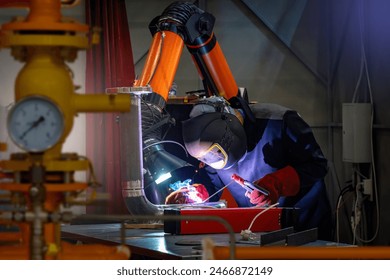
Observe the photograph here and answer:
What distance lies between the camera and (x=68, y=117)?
79.0 inches

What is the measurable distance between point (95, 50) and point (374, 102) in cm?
167

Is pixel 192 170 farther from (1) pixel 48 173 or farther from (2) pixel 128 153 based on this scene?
(1) pixel 48 173

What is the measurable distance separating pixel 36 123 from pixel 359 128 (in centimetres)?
360

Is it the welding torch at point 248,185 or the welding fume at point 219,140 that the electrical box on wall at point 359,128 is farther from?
the welding torch at point 248,185

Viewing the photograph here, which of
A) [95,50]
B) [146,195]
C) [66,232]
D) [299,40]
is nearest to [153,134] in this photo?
[146,195]

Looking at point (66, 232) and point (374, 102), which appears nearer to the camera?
point (66, 232)

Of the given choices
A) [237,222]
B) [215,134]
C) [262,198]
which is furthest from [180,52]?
[237,222]

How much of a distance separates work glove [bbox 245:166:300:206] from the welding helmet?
0.16 metres

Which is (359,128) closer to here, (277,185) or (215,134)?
(277,185)

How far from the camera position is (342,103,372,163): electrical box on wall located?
5.27 m

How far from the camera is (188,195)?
402 centimetres

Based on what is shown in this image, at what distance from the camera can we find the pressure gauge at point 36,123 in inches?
Answer: 77.0

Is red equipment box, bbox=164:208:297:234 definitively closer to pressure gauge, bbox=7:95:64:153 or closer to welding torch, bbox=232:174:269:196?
welding torch, bbox=232:174:269:196

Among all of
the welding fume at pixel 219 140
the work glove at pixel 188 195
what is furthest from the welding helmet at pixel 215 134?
the work glove at pixel 188 195
